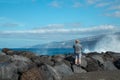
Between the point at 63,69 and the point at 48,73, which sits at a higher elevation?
the point at 48,73

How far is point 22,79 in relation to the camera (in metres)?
13.4

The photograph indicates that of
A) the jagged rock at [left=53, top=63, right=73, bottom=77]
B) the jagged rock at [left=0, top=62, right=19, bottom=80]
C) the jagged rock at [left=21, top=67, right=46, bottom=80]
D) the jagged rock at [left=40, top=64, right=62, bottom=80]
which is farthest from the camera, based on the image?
the jagged rock at [left=53, top=63, right=73, bottom=77]

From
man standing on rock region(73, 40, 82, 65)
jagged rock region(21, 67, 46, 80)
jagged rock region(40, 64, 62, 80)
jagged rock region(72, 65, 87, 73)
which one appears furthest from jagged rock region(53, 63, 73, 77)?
jagged rock region(21, 67, 46, 80)

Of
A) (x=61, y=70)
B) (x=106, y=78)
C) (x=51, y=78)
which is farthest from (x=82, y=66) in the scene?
(x=51, y=78)

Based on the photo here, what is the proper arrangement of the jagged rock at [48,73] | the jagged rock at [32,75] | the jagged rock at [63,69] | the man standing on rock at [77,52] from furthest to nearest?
1. the man standing on rock at [77,52]
2. the jagged rock at [63,69]
3. the jagged rock at [48,73]
4. the jagged rock at [32,75]

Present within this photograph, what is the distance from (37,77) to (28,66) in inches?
38.1

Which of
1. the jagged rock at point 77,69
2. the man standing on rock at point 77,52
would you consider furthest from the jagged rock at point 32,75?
the man standing on rock at point 77,52

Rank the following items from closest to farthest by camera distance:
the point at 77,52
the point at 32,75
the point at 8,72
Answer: the point at 32,75 < the point at 8,72 < the point at 77,52

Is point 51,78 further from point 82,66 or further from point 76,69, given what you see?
point 82,66

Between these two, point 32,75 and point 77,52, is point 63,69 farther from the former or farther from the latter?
point 32,75

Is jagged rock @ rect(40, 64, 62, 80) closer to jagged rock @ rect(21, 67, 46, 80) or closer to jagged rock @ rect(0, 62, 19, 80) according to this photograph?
jagged rock @ rect(21, 67, 46, 80)

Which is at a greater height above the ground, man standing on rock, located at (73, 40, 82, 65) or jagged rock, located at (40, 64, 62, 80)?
man standing on rock, located at (73, 40, 82, 65)

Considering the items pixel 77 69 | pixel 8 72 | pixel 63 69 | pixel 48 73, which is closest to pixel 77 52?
pixel 77 69

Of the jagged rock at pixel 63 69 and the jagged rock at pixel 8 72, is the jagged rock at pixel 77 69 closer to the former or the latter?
the jagged rock at pixel 63 69
